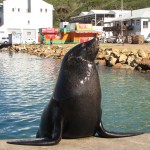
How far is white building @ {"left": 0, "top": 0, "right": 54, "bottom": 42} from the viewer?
297ft

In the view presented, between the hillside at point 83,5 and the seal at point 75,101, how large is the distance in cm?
13183

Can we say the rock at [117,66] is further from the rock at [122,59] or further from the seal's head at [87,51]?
the seal's head at [87,51]

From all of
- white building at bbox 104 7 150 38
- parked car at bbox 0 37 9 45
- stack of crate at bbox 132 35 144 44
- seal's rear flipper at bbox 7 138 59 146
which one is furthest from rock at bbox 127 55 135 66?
parked car at bbox 0 37 9 45

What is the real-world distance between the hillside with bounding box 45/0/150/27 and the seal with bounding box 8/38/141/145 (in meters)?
132

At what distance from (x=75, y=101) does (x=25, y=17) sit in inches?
3490

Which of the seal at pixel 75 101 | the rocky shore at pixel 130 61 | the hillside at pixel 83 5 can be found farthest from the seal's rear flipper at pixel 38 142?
the hillside at pixel 83 5

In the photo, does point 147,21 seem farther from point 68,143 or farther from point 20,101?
point 68,143

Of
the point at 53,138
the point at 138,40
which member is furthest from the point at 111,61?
the point at 138,40

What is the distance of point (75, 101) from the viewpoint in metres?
6.54

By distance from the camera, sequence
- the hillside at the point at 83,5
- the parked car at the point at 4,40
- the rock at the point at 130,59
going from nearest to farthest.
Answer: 1. the rock at the point at 130,59
2. the parked car at the point at 4,40
3. the hillside at the point at 83,5

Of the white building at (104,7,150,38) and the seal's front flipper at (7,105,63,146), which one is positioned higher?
the white building at (104,7,150,38)

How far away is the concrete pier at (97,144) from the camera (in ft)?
20.7

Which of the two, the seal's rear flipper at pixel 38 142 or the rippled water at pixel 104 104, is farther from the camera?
the rippled water at pixel 104 104

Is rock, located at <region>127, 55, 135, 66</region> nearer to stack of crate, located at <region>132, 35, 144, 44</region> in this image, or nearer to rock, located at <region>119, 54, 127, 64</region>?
rock, located at <region>119, 54, 127, 64</region>
